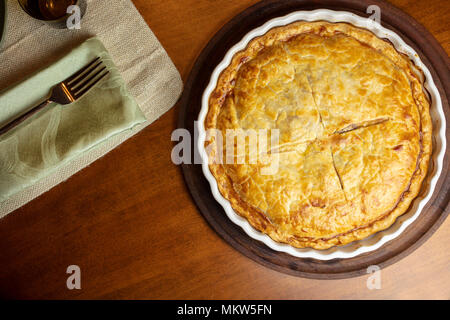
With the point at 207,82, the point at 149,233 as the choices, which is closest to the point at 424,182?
the point at 207,82

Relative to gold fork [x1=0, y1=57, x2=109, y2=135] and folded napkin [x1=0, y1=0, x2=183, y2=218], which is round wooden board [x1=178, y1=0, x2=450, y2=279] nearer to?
folded napkin [x1=0, y1=0, x2=183, y2=218]

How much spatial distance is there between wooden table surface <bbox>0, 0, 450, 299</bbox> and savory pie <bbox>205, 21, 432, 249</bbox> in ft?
0.70

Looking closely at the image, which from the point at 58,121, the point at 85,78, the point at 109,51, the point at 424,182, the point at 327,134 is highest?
the point at 109,51

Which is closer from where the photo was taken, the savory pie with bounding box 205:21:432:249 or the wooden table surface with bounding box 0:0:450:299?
the savory pie with bounding box 205:21:432:249

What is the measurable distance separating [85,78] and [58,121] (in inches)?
7.0

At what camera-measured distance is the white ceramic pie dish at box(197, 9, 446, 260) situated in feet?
3.72

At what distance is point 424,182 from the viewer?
1196mm

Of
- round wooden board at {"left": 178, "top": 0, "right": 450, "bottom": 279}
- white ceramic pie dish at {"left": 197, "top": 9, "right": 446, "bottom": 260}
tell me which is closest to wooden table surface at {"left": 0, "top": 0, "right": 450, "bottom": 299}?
round wooden board at {"left": 178, "top": 0, "right": 450, "bottom": 279}

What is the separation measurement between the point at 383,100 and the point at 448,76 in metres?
0.35

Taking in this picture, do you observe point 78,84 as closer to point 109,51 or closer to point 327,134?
point 109,51

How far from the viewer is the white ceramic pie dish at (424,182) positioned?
113cm

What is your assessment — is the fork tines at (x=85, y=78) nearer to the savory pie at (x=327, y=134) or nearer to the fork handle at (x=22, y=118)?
the fork handle at (x=22, y=118)

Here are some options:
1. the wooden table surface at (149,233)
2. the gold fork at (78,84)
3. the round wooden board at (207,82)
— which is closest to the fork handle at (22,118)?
the gold fork at (78,84)
